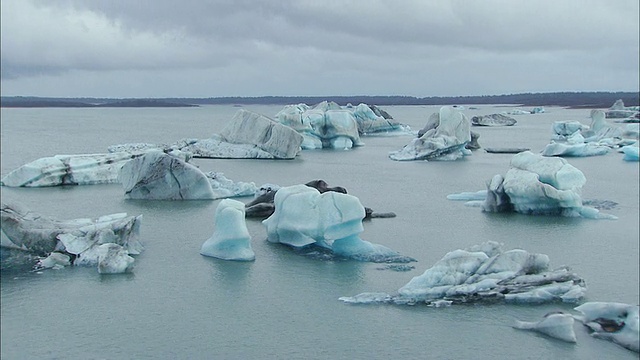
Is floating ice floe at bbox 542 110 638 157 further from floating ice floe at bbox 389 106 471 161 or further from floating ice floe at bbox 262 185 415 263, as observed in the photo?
floating ice floe at bbox 262 185 415 263

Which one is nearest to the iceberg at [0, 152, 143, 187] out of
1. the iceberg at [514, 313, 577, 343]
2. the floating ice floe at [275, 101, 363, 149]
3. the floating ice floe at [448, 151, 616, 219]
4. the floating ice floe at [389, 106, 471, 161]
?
the floating ice floe at [448, 151, 616, 219]

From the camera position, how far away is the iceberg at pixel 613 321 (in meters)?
6.62

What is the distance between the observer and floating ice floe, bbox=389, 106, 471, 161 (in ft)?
73.8

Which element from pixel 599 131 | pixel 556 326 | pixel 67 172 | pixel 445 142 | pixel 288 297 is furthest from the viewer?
pixel 599 131

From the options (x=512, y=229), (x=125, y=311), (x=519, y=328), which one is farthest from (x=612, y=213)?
(x=125, y=311)

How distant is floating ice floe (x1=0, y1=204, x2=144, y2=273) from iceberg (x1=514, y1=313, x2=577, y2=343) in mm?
4981

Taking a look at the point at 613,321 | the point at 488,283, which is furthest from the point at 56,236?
the point at 613,321

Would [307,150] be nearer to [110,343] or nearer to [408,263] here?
[408,263]

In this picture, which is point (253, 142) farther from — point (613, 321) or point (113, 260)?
point (613, 321)

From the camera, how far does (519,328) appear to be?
702cm

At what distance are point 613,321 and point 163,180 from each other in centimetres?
953

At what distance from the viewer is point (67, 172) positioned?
16.4 m

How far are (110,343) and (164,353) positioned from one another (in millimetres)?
591

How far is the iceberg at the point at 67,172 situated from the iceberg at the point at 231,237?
7.74 meters
